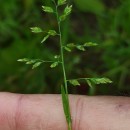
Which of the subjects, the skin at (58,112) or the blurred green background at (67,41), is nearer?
the skin at (58,112)

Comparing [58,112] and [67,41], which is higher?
[67,41]

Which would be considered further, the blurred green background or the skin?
the blurred green background

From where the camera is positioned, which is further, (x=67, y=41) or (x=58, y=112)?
(x=67, y=41)

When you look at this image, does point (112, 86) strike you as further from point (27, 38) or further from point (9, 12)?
point (9, 12)

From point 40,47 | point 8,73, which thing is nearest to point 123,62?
point 40,47
